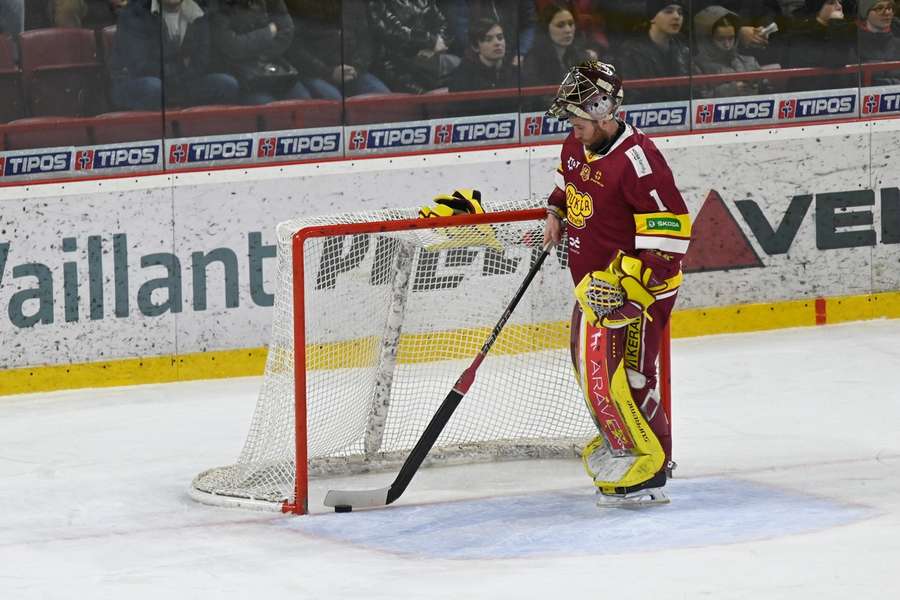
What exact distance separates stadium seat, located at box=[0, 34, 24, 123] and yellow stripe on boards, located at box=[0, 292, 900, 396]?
38.7 inches

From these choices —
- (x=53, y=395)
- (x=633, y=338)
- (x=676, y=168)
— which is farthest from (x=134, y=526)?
(x=676, y=168)

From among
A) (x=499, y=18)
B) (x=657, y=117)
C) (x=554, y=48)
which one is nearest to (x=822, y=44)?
(x=657, y=117)

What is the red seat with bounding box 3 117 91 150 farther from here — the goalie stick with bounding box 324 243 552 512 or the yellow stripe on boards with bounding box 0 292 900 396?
the goalie stick with bounding box 324 243 552 512

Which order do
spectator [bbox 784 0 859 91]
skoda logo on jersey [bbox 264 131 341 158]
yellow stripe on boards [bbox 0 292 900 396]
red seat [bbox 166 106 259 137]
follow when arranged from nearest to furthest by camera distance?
1. yellow stripe on boards [bbox 0 292 900 396]
2. red seat [bbox 166 106 259 137]
3. skoda logo on jersey [bbox 264 131 341 158]
4. spectator [bbox 784 0 859 91]

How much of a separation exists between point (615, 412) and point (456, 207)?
848 mm

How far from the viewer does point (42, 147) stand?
7320 mm

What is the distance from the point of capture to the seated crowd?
7.44 m

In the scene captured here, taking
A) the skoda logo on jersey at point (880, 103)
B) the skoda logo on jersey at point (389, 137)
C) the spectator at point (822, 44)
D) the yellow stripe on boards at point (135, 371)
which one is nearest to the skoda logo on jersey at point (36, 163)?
the yellow stripe on boards at point (135, 371)

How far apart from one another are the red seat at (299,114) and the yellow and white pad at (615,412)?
2681 mm

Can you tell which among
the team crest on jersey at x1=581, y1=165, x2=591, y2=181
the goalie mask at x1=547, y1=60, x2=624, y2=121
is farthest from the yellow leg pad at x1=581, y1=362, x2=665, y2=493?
the goalie mask at x1=547, y1=60, x2=624, y2=121

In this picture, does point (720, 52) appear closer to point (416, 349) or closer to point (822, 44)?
point (822, 44)

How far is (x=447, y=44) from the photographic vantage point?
803cm

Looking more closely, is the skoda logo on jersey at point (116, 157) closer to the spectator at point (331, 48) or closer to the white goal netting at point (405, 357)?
the spectator at point (331, 48)

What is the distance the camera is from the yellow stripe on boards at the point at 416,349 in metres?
5.96
